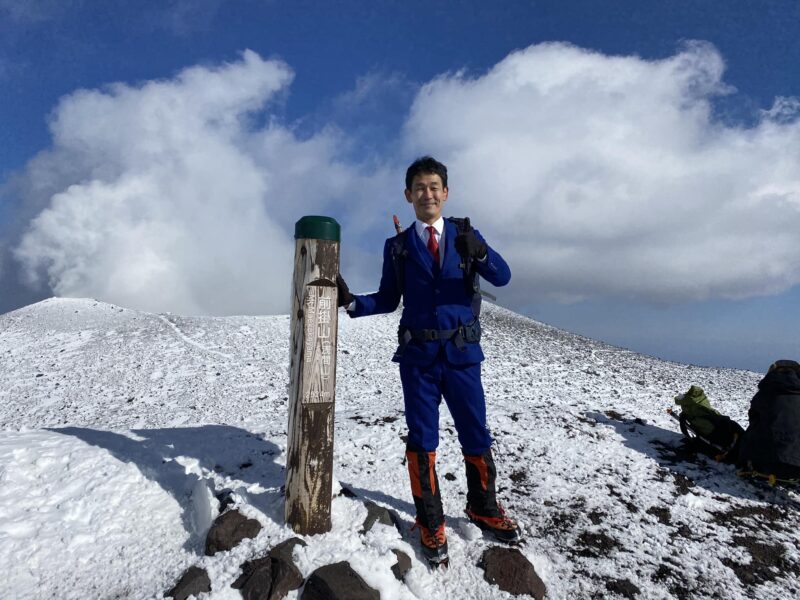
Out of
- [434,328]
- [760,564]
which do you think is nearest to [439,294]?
[434,328]

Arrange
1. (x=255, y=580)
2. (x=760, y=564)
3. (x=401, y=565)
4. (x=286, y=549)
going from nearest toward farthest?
1. (x=255, y=580)
2. (x=286, y=549)
3. (x=401, y=565)
4. (x=760, y=564)

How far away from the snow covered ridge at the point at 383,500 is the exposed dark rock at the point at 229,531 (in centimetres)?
9

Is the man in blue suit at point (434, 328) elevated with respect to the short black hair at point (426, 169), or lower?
Answer: lower

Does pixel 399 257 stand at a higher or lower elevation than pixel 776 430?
higher

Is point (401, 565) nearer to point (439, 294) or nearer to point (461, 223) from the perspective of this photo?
point (439, 294)

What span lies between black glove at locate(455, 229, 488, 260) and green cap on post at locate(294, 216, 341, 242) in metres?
1.21

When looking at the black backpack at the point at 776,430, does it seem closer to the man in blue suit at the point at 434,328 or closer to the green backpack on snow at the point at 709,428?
the green backpack on snow at the point at 709,428

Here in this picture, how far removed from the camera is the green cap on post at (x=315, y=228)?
441cm

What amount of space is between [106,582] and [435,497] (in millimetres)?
3108

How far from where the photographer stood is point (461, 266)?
4715 mm

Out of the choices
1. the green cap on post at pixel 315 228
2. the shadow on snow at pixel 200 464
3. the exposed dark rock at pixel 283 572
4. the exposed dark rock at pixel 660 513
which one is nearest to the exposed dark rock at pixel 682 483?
the exposed dark rock at pixel 660 513

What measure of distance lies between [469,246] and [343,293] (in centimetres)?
132

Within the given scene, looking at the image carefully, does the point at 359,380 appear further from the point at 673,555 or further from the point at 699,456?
the point at 673,555

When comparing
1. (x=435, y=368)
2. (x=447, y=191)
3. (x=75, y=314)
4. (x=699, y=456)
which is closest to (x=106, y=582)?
(x=435, y=368)
